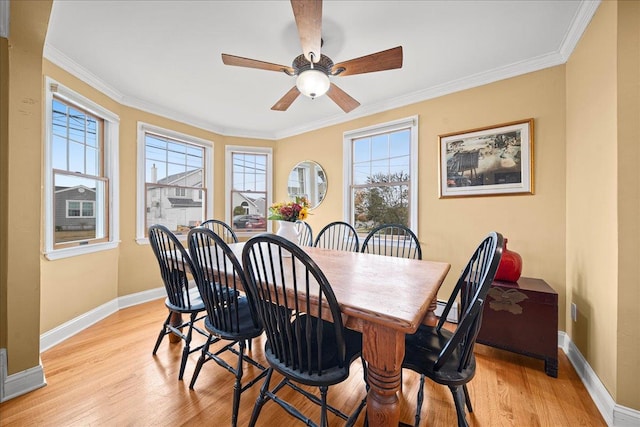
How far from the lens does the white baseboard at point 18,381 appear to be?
5.16 ft

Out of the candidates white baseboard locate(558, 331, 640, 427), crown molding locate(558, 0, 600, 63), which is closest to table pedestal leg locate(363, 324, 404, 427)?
white baseboard locate(558, 331, 640, 427)

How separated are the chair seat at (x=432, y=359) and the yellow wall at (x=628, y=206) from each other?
94 cm

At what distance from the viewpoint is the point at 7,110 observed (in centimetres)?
156

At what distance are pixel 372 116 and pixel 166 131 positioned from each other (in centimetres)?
278

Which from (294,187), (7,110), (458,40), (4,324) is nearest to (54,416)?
(4,324)

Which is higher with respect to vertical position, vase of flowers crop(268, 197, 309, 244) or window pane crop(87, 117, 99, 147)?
window pane crop(87, 117, 99, 147)

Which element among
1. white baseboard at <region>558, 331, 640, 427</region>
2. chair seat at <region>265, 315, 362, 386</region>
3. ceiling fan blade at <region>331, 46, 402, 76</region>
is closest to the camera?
chair seat at <region>265, 315, 362, 386</region>

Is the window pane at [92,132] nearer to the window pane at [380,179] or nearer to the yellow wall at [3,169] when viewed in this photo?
the yellow wall at [3,169]

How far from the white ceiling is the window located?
1.31 meters

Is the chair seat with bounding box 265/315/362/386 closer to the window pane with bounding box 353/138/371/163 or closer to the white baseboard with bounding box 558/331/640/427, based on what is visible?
the white baseboard with bounding box 558/331/640/427

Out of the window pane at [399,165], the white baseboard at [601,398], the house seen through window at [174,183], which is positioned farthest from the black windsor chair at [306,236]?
the white baseboard at [601,398]

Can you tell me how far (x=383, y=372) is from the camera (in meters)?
1.01

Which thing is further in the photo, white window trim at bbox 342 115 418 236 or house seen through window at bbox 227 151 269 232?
house seen through window at bbox 227 151 269 232

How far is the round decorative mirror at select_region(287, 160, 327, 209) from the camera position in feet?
12.8
